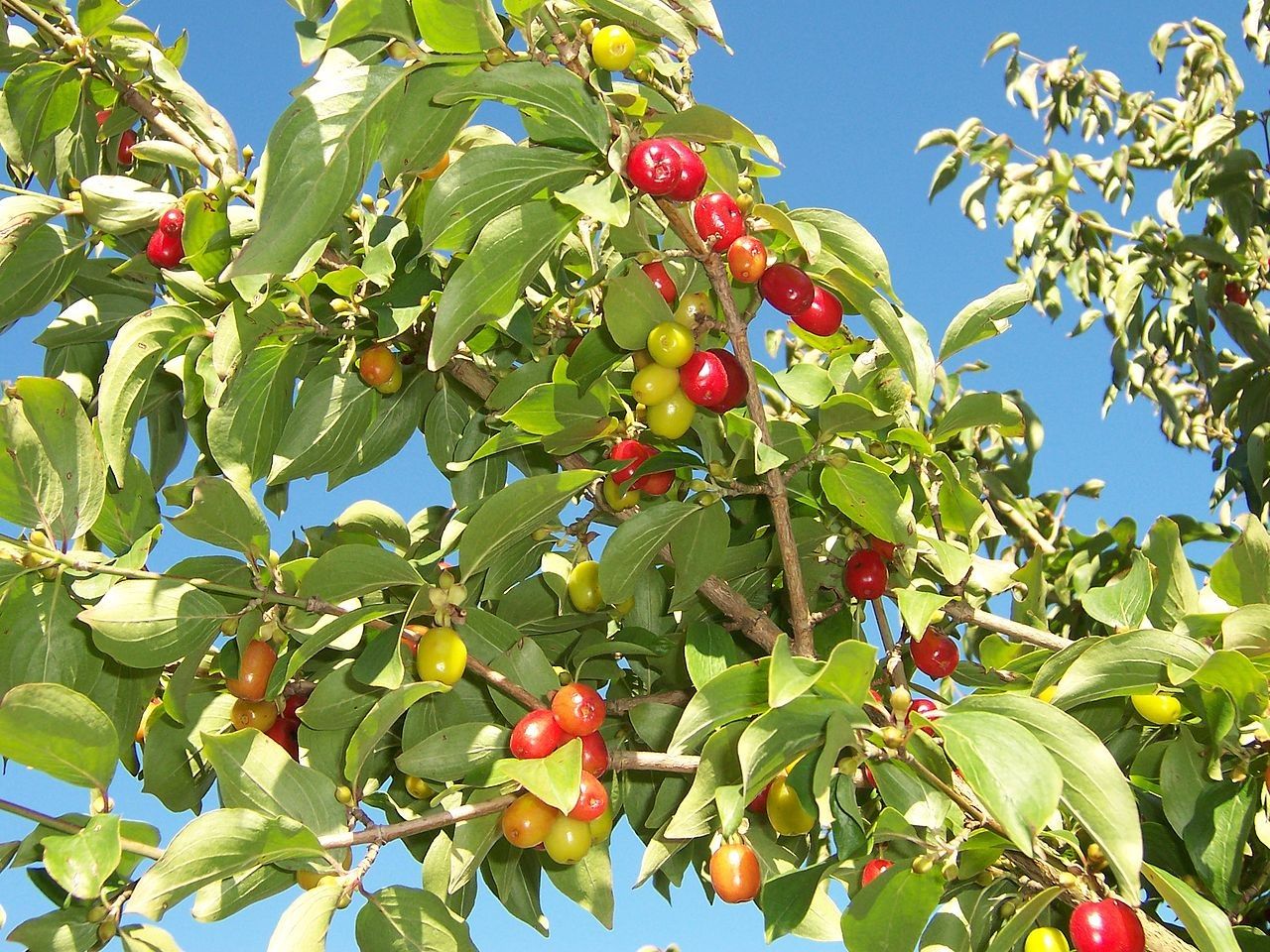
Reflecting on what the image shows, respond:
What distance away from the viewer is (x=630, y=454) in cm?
242

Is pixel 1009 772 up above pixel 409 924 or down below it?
above

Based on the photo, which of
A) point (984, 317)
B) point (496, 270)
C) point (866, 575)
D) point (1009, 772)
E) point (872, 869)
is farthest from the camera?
point (866, 575)

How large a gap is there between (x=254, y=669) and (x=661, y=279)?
1157 millimetres

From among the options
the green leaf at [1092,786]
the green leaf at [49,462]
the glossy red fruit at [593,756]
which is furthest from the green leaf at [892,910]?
the green leaf at [49,462]

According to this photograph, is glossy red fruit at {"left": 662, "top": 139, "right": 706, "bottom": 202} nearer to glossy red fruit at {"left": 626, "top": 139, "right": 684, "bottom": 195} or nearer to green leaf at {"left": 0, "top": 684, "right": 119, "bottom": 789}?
glossy red fruit at {"left": 626, "top": 139, "right": 684, "bottom": 195}

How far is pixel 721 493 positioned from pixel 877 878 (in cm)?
80

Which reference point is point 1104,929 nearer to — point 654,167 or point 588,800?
point 588,800

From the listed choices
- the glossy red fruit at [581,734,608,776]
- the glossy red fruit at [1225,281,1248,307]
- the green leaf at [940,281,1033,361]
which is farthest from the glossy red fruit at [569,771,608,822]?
the glossy red fruit at [1225,281,1248,307]

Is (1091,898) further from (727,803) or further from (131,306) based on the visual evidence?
(131,306)

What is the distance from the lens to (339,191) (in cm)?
183

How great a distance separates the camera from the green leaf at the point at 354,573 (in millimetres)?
2127

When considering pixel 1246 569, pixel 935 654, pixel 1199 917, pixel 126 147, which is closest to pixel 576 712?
pixel 935 654

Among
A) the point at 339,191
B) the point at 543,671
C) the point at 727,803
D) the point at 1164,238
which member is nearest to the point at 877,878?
the point at 727,803

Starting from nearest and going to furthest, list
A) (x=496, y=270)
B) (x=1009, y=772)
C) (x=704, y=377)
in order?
(x=1009, y=772), (x=496, y=270), (x=704, y=377)
